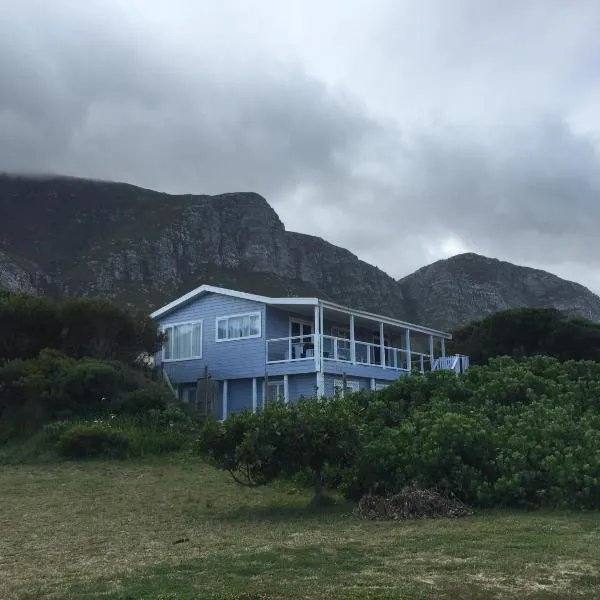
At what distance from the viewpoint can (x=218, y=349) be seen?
90.9 feet

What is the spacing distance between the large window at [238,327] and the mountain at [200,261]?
50.6 m

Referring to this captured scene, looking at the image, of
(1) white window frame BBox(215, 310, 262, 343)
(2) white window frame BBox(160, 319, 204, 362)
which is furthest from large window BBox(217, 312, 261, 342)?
(2) white window frame BBox(160, 319, 204, 362)

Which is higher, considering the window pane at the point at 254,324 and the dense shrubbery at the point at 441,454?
the window pane at the point at 254,324

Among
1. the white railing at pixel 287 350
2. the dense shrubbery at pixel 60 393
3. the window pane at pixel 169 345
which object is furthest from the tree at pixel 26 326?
the white railing at pixel 287 350

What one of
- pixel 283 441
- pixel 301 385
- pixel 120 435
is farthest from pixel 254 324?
pixel 283 441

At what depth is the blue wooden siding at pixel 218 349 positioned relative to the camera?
87.2ft

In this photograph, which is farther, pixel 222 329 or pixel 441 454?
pixel 222 329

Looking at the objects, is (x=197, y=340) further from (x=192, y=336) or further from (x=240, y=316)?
(x=240, y=316)

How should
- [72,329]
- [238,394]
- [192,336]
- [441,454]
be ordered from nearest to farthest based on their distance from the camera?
1. [441,454]
2. [72,329]
3. [238,394]
4. [192,336]

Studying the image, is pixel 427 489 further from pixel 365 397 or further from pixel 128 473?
pixel 128 473

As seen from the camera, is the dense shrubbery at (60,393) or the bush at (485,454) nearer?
the bush at (485,454)

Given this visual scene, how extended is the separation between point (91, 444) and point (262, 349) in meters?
10.3

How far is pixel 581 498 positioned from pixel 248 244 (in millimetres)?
101287

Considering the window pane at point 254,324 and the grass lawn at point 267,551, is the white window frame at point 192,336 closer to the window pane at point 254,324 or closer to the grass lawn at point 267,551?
the window pane at point 254,324
